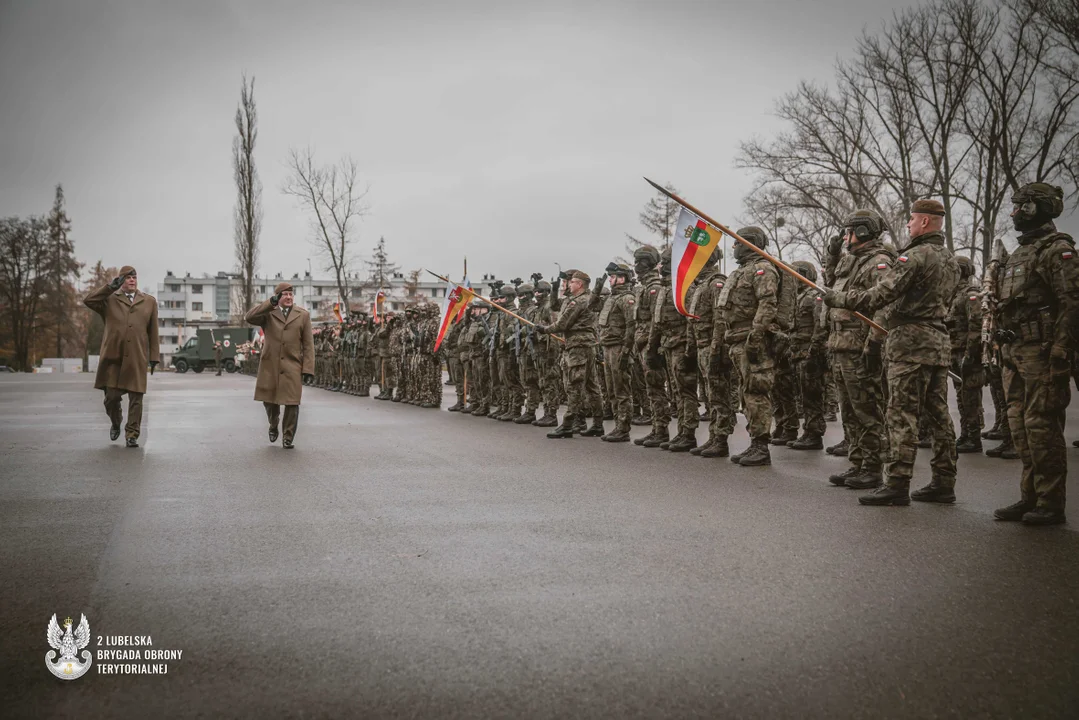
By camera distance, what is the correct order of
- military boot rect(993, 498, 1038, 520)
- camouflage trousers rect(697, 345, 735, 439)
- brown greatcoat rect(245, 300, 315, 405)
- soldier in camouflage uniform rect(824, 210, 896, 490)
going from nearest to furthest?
1. military boot rect(993, 498, 1038, 520)
2. soldier in camouflage uniform rect(824, 210, 896, 490)
3. camouflage trousers rect(697, 345, 735, 439)
4. brown greatcoat rect(245, 300, 315, 405)

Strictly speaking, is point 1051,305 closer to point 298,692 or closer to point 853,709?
point 853,709

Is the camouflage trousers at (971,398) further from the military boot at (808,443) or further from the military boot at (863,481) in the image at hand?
the military boot at (863,481)

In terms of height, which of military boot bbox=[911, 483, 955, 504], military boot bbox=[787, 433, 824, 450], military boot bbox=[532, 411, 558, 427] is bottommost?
military boot bbox=[532, 411, 558, 427]

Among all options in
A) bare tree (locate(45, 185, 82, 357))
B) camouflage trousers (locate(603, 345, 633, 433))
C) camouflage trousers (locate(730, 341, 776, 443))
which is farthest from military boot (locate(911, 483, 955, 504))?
bare tree (locate(45, 185, 82, 357))

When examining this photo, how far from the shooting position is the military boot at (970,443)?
34.6 ft

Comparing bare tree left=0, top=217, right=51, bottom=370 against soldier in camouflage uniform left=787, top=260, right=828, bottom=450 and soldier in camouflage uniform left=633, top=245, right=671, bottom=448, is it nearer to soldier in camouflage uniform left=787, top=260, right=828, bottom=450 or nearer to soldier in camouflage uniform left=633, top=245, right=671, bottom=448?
soldier in camouflage uniform left=633, top=245, right=671, bottom=448

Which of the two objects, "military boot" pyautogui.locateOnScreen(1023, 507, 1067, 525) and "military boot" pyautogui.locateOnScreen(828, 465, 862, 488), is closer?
"military boot" pyautogui.locateOnScreen(1023, 507, 1067, 525)

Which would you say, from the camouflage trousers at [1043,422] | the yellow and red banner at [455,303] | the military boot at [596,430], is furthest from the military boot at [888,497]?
the yellow and red banner at [455,303]

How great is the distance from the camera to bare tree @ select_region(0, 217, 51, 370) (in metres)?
54.6

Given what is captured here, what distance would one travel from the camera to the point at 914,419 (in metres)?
6.77

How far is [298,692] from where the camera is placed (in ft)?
9.78

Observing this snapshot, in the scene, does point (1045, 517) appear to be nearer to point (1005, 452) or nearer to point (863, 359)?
point (863, 359)

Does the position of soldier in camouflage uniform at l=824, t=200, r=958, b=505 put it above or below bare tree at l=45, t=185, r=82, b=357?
below

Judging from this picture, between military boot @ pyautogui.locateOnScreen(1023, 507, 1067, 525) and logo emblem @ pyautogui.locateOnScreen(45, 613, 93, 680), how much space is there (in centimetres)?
573
